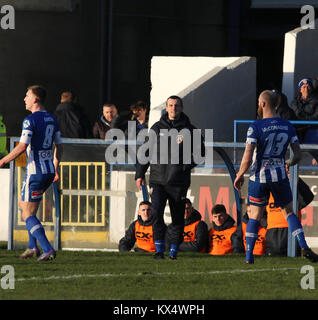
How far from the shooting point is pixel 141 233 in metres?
13.6

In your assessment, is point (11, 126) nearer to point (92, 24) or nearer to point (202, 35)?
point (92, 24)

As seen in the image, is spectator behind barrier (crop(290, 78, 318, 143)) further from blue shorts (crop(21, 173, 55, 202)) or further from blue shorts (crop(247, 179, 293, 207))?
blue shorts (crop(21, 173, 55, 202))

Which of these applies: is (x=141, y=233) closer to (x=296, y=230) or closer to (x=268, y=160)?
(x=296, y=230)

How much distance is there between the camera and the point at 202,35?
81.9 feet

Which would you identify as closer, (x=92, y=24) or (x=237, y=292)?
(x=237, y=292)

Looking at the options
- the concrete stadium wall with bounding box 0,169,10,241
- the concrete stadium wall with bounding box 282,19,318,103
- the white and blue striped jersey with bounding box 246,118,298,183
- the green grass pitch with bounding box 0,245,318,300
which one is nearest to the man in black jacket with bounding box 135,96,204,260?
the green grass pitch with bounding box 0,245,318,300

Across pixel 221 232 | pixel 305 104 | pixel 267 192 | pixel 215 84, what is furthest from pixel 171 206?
pixel 215 84

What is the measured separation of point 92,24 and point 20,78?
2041 mm

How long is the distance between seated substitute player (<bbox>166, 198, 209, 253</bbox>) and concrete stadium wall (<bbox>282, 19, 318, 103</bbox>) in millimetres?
5338

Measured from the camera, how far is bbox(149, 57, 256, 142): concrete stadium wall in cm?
1708

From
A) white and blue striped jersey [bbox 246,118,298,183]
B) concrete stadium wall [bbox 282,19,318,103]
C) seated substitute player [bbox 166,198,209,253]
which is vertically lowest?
seated substitute player [bbox 166,198,209,253]

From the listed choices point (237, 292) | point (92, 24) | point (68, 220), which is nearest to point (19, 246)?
point (68, 220)

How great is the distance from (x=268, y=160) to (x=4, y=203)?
5184mm

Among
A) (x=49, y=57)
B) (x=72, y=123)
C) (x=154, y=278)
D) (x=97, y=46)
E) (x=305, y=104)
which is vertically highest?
(x=97, y=46)
